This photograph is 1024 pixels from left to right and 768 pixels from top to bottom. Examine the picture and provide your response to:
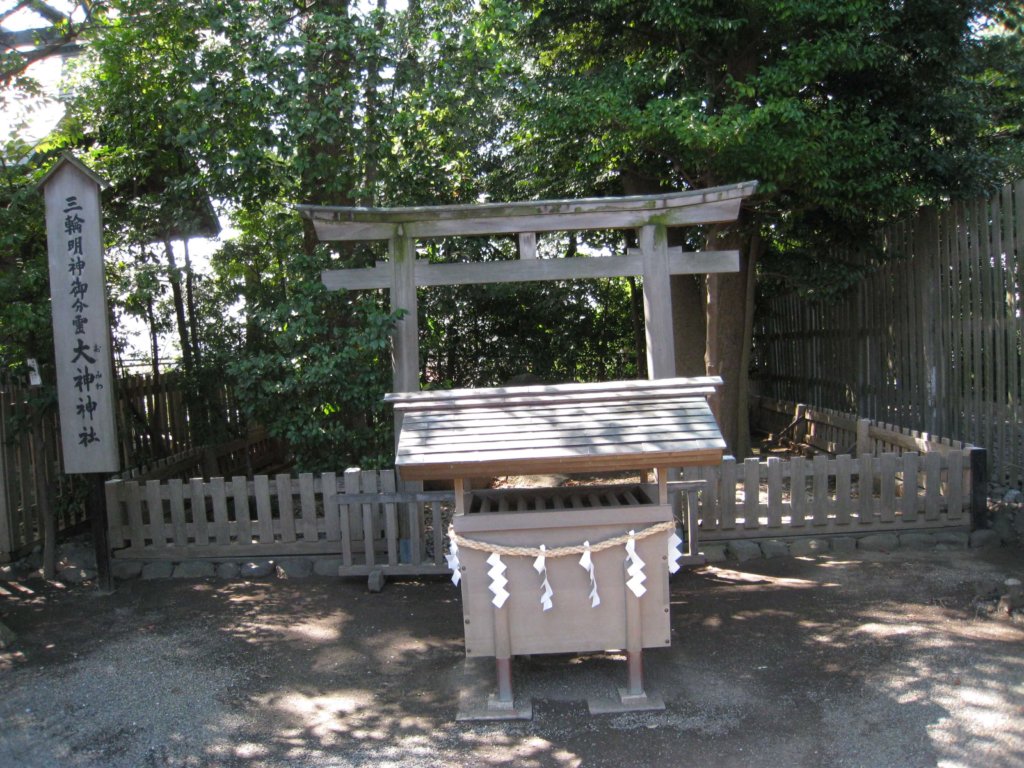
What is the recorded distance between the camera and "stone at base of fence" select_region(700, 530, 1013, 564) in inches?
281

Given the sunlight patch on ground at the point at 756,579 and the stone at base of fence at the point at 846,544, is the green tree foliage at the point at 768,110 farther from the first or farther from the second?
the sunlight patch on ground at the point at 756,579

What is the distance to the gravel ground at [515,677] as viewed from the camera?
164 inches

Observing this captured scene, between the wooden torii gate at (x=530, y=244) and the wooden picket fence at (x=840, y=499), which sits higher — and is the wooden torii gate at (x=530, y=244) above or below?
above

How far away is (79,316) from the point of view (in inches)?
269

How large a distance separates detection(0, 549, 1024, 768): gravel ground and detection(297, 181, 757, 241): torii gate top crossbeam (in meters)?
3.00

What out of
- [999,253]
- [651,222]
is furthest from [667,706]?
[999,253]

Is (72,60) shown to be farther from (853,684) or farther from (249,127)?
(853,684)

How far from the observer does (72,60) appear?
10.1 m

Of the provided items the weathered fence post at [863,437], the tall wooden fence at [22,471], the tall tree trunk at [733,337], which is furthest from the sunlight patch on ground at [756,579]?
the tall wooden fence at [22,471]

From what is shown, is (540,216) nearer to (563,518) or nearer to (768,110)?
(768,110)

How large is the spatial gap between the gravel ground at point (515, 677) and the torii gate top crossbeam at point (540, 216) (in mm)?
3005

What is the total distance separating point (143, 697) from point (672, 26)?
27.6 feet

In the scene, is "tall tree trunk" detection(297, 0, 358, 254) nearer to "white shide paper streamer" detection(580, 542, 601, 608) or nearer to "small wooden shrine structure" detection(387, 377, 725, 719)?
"small wooden shrine structure" detection(387, 377, 725, 719)

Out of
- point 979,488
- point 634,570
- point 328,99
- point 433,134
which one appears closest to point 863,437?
point 979,488
